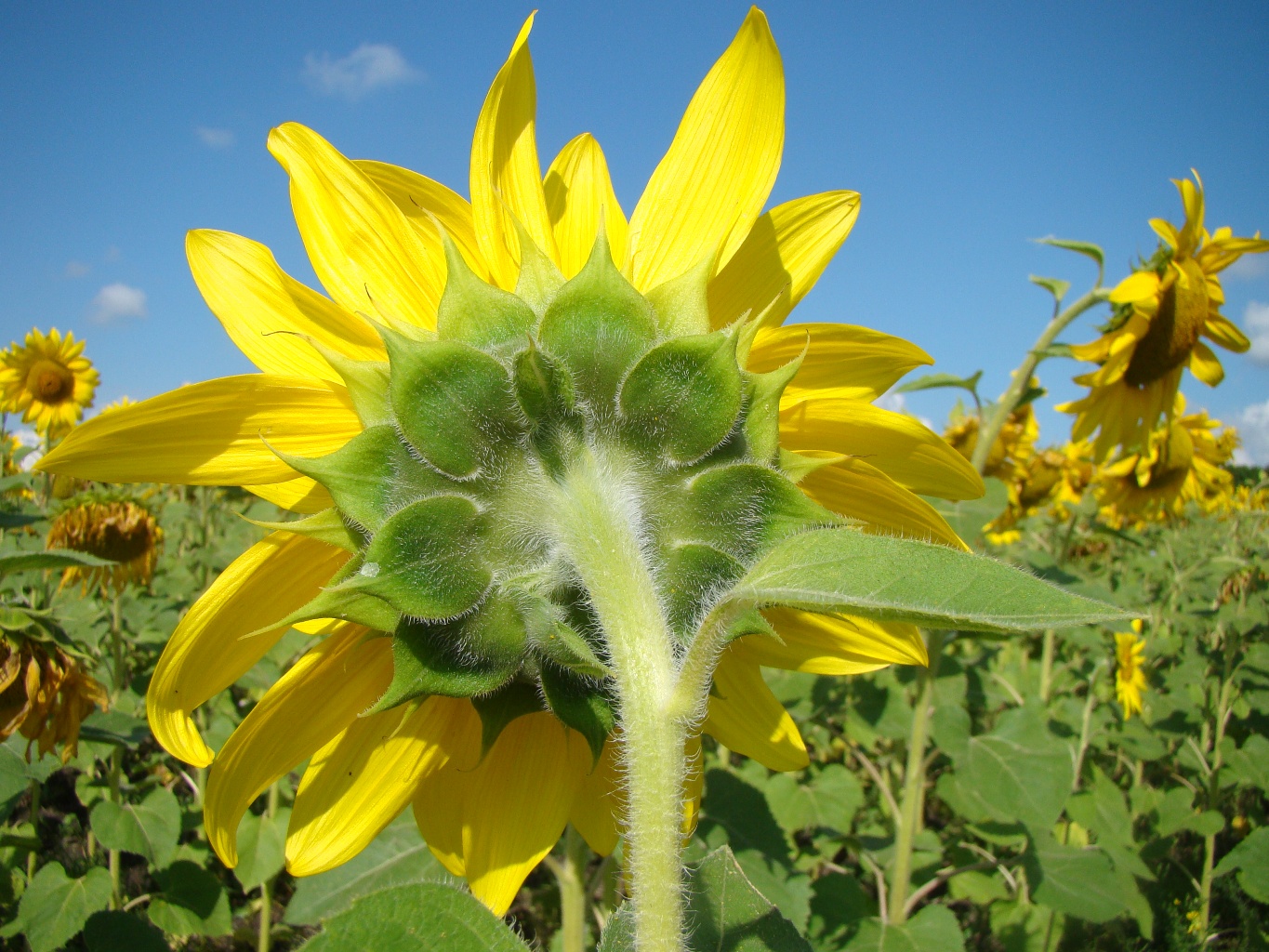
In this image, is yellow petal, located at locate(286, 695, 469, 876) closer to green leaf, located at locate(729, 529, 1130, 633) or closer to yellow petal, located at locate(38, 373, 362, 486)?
yellow petal, located at locate(38, 373, 362, 486)

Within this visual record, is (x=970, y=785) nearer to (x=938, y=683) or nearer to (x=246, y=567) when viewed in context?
(x=938, y=683)

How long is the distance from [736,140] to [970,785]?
2062 mm

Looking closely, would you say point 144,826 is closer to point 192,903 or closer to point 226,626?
point 192,903

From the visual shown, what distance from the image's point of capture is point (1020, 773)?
7.51ft

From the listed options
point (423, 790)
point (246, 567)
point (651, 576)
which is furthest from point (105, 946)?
point (651, 576)

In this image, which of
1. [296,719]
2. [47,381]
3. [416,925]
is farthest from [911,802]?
[47,381]

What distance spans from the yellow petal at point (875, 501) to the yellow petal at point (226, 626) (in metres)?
0.47

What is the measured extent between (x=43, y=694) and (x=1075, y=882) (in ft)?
8.38

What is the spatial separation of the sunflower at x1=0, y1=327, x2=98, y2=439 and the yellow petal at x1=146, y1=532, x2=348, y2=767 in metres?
6.42

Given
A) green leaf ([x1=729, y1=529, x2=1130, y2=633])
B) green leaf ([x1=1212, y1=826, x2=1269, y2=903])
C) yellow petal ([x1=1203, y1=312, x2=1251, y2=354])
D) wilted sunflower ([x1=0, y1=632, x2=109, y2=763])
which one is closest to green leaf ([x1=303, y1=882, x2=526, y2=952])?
green leaf ([x1=729, y1=529, x2=1130, y2=633])

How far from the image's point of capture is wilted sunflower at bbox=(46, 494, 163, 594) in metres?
3.04

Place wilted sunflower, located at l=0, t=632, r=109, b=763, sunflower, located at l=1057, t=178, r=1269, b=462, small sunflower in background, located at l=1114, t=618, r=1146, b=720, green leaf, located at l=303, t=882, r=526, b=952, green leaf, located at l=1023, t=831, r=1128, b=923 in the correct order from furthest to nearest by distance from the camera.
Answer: small sunflower in background, located at l=1114, t=618, r=1146, b=720
sunflower, located at l=1057, t=178, r=1269, b=462
green leaf, located at l=1023, t=831, r=1128, b=923
wilted sunflower, located at l=0, t=632, r=109, b=763
green leaf, located at l=303, t=882, r=526, b=952

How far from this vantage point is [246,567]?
29.1 inches

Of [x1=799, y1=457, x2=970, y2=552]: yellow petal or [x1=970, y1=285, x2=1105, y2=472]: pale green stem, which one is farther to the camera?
[x1=970, y1=285, x2=1105, y2=472]: pale green stem
